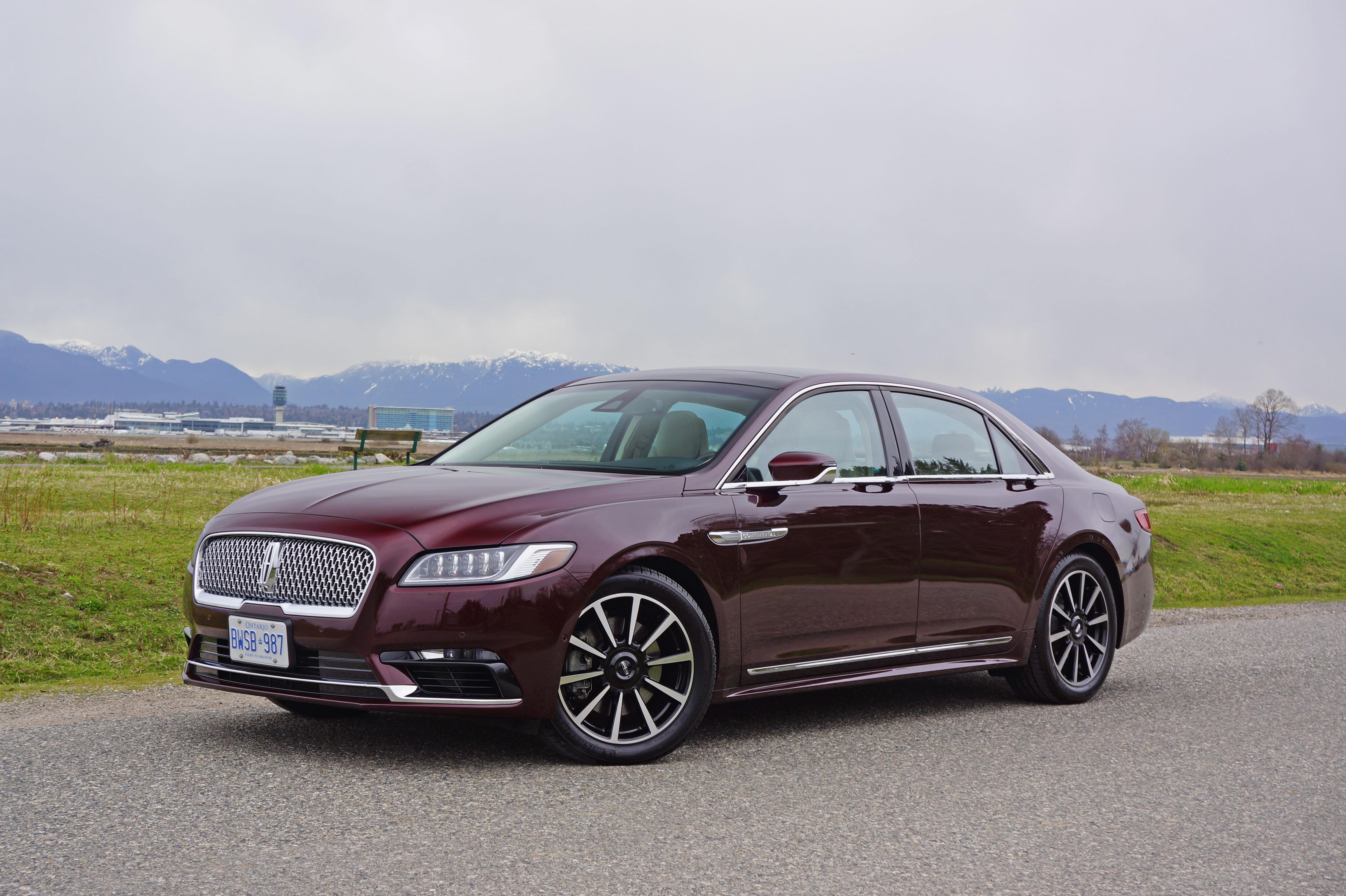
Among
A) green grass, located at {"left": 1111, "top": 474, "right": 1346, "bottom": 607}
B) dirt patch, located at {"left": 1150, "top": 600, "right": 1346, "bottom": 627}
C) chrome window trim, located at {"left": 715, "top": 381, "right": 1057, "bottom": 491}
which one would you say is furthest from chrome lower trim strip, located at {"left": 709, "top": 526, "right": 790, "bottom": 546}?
green grass, located at {"left": 1111, "top": 474, "right": 1346, "bottom": 607}

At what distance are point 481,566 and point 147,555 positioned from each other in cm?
707

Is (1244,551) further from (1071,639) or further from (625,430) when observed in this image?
(625,430)

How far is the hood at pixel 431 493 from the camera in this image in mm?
4930

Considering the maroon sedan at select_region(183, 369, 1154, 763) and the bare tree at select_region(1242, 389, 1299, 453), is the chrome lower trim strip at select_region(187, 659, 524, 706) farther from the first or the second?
the bare tree at select_region(1242, 389, 1299, 453)

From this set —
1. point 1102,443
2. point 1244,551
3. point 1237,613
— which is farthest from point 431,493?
point 1102,443

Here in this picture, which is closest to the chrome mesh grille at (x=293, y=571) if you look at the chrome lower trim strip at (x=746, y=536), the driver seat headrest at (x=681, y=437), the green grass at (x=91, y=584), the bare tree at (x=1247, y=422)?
the chrome lower trim strip at (x=746, y=536)

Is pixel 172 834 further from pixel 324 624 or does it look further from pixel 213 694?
pixel 213 694

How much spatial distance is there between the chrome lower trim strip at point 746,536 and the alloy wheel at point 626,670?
1.34 ft

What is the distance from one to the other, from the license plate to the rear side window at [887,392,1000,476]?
324 centimetres

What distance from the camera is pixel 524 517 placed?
489 centimetres

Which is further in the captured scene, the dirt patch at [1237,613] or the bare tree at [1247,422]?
the bare tree at [1247,422]

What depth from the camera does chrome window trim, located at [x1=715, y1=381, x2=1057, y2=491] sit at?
18.6ft

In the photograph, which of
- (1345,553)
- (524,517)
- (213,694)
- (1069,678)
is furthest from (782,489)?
(1345,553)

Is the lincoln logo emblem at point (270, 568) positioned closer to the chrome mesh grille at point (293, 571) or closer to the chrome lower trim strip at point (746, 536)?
the chrome mesh grille at point (293, 571)
